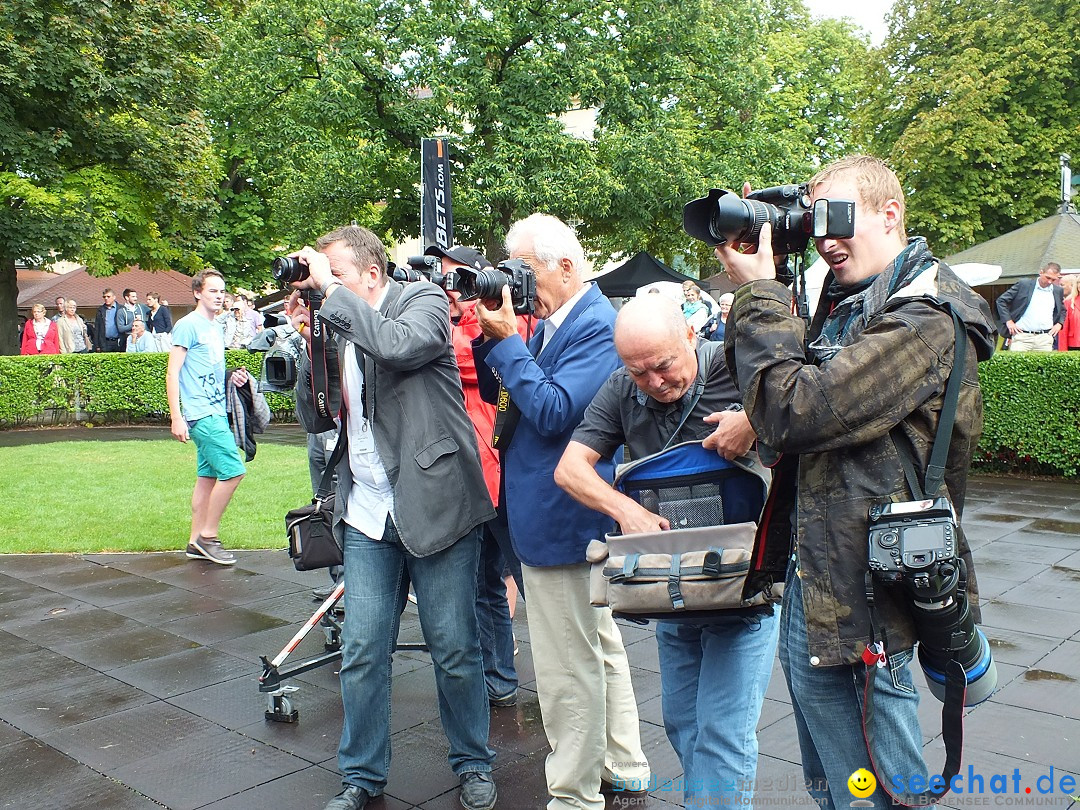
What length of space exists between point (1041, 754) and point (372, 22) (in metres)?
19.5

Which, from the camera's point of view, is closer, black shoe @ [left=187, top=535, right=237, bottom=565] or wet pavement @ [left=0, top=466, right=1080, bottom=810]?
wet pavement @ [left=0, top=466, right=1080, bottom=810]

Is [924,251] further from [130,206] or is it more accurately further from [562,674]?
[130,206]

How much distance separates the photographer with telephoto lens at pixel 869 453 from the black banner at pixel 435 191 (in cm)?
618

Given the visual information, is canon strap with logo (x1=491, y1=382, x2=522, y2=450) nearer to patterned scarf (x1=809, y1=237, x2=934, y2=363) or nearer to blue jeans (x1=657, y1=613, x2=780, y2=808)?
blue jeans (x1=657, y1=613, x2=780, y2=808)

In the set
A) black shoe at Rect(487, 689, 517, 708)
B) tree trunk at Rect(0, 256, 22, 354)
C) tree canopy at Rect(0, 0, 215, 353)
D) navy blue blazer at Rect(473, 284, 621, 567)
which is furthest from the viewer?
tree trunk at Rect(0, 256, 22, 354)

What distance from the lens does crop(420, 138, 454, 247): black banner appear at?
825 centimetres

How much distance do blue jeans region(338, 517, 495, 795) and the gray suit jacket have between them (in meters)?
0.11

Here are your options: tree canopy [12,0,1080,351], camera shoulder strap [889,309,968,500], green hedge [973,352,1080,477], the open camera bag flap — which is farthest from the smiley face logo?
tree canopy [12,0,1080,351]

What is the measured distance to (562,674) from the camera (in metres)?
3.19

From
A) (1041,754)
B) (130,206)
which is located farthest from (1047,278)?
(130,206)

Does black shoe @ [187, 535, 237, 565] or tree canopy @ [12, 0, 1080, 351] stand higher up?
tree canopy @ [12, 0, 1080, 351]

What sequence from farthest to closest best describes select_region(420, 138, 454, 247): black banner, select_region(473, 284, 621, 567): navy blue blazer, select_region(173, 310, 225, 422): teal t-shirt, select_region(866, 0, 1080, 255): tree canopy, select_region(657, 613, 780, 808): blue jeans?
select_region(866, 0, 1080, 255): tree canopy < select_region(420, 138, 454, 247): black banner < select_region(173, 310, 225, 422): teal t-shirt < select_region(473, 284, 621, 567): navy blue blazer < select_region(657, 613, 780, 808): blue jeans

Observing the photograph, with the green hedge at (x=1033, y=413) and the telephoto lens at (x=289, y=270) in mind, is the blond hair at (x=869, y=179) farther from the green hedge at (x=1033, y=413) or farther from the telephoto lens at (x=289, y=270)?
the green hedge at (x=1033, y=413)

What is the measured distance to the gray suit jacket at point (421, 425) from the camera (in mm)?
3287
